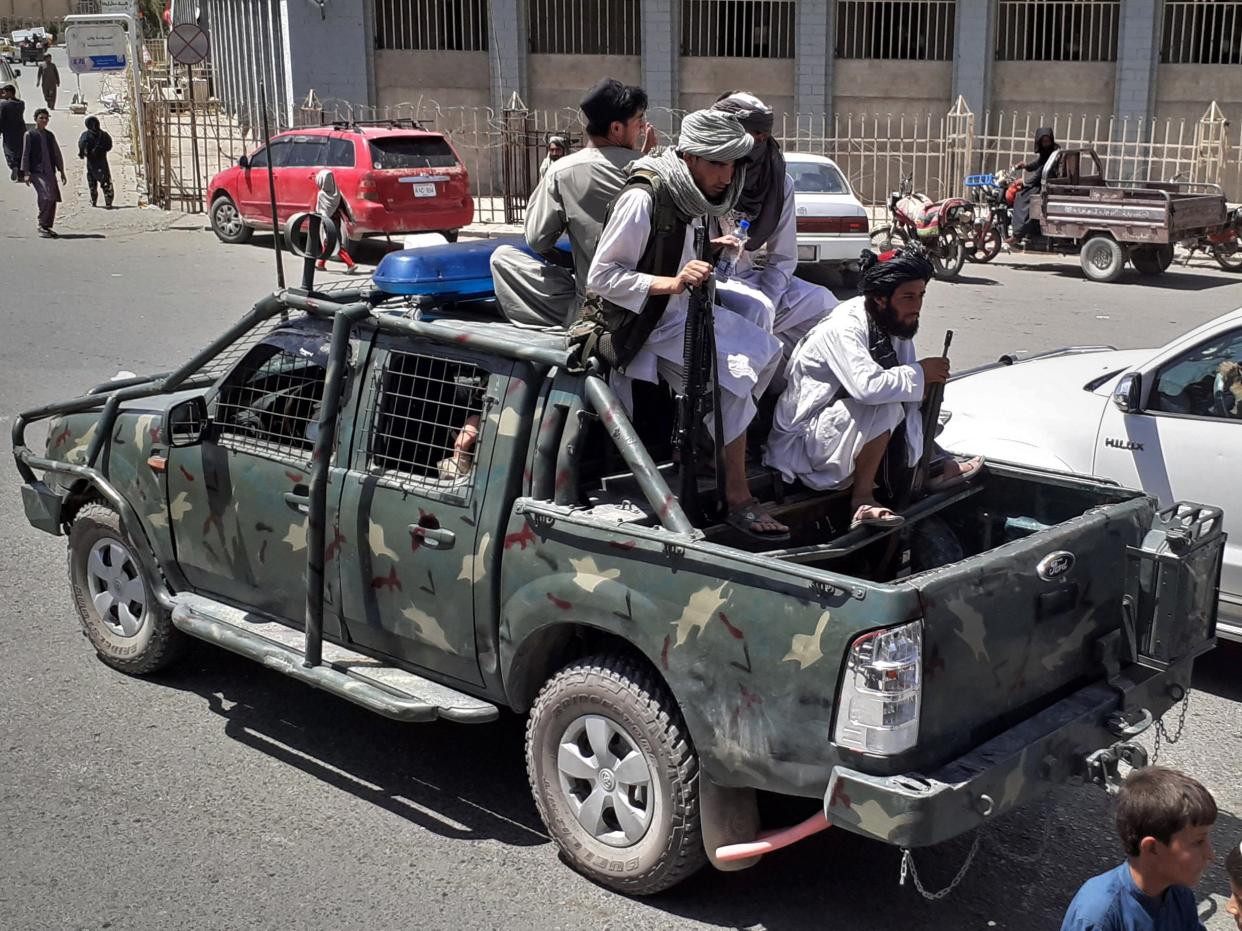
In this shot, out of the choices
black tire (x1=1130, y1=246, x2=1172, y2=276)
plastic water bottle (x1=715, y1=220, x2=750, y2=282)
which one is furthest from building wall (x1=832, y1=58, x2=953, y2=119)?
plastic water bottle (x1=715, y1=220, x2=750, y2=282)

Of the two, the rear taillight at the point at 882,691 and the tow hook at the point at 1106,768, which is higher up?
the rear taillight at the point at 882,691

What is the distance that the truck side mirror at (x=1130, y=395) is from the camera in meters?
6.33

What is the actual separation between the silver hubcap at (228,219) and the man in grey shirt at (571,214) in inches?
690

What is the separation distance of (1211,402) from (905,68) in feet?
71.7

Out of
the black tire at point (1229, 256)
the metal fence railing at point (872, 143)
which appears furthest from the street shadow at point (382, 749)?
the metal fence railing at point (872, 143)

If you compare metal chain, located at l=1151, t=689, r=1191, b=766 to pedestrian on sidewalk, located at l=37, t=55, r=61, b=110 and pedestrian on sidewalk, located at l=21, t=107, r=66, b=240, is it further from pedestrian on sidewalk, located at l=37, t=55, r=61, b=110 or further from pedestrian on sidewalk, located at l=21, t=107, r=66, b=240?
pedestrian on sidewalk, located at l=37, t=55, r=61, b=110

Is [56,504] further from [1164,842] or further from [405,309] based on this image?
[1164,842]

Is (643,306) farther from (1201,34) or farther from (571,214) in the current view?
(1201,34)

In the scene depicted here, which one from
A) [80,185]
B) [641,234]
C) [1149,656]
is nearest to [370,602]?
[641,234]

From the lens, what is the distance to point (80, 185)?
3000 cm

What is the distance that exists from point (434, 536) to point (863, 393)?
1.50 m

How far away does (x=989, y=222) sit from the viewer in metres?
19.9

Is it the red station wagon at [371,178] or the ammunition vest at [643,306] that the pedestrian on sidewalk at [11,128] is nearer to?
the red station wagon at [371,178]

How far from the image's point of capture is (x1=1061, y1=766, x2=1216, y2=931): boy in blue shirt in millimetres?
2984
